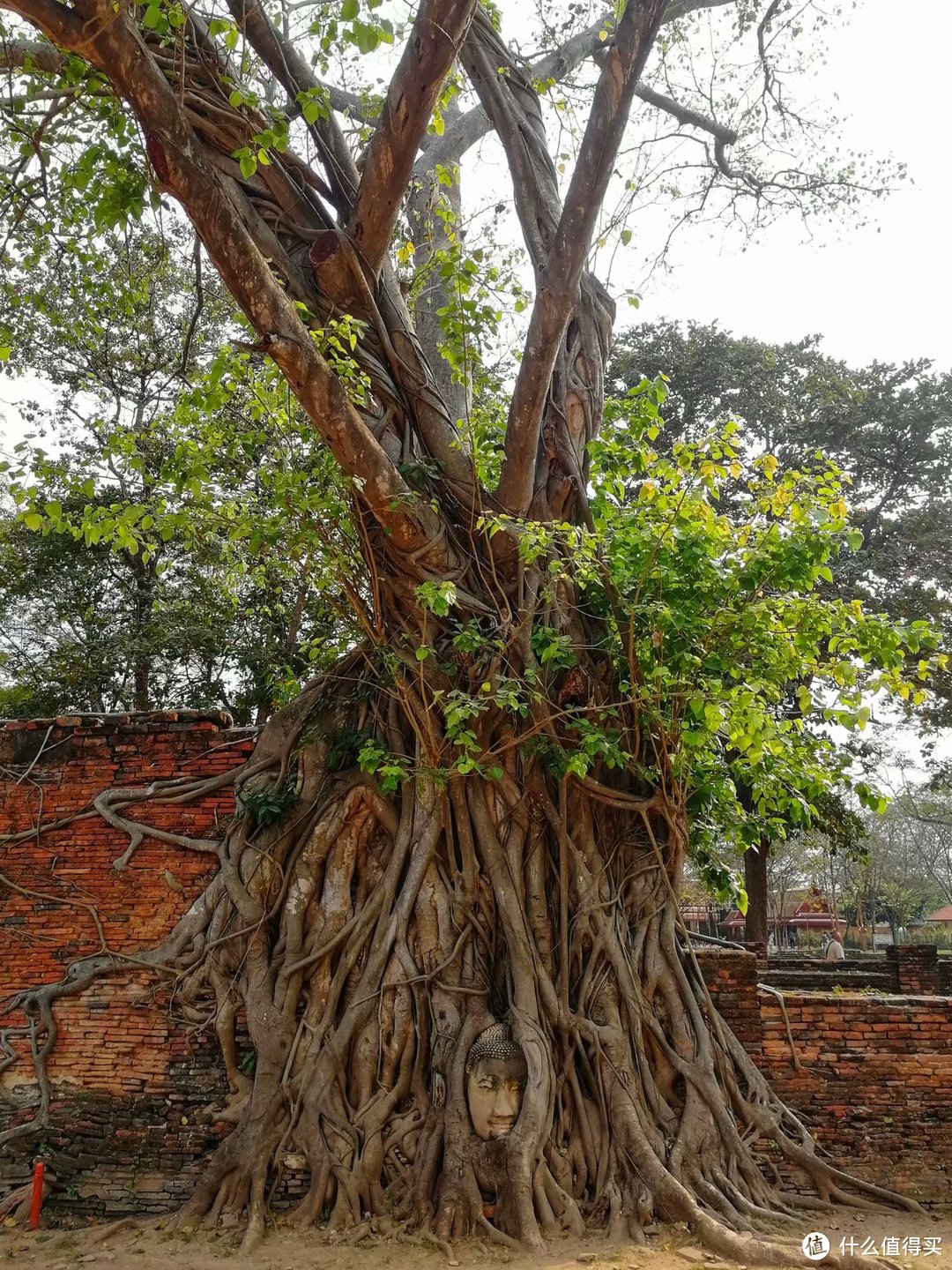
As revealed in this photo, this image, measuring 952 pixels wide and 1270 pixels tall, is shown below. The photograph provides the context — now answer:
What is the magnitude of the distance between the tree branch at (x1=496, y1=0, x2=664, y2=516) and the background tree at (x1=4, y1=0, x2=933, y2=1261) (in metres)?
0.02

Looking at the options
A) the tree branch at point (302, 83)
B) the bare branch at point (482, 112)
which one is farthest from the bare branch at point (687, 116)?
the tree branch at point (302, 83)

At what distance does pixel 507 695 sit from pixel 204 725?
253 cm

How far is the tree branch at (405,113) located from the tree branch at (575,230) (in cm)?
74

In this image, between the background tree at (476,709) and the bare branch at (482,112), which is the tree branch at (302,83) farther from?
the bare branch at (482,112)

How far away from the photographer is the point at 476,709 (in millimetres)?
4883

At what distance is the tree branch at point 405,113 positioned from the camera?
165 inches

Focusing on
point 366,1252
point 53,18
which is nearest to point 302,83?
point 53,18

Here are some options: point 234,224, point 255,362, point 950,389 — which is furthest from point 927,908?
point 234,224

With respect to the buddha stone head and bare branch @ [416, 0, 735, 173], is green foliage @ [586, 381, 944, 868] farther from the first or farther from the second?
bare branch @ [416, 0, 735, 173]

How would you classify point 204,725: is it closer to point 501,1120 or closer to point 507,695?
point 507,695

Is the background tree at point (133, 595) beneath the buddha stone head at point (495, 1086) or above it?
above

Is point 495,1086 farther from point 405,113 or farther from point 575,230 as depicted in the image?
point 405,113

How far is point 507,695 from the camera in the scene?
4887mm

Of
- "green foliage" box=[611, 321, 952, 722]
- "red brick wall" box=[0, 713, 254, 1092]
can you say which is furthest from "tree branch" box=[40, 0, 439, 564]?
"green foliage" box=[611, 321, 952, 722]
